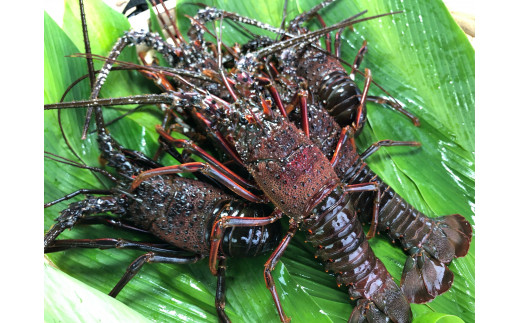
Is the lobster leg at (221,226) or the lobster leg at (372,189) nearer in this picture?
the lobster leg at (221,226)

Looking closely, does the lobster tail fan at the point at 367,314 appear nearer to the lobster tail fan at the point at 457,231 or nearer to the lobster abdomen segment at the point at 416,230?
the lobster abdomen segment at the point at 416,230

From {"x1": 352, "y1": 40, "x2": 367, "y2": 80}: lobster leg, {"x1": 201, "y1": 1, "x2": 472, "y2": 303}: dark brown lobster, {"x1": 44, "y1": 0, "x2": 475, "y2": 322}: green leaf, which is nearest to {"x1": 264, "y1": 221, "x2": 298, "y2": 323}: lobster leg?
{"x1": 44, "y1": 0, "x2": 475, "y2": 322}: green leaf

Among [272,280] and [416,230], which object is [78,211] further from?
[416,230]

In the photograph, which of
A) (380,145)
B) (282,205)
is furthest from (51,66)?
(380,145)

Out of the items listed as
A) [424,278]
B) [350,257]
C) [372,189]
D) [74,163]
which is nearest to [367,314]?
[350,257]

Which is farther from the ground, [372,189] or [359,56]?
[359,56]

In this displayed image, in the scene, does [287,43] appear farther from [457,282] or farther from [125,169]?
[457,282]

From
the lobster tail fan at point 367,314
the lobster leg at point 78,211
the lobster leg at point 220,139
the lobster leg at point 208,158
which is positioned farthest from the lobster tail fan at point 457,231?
the lobster leg at point 78,211
